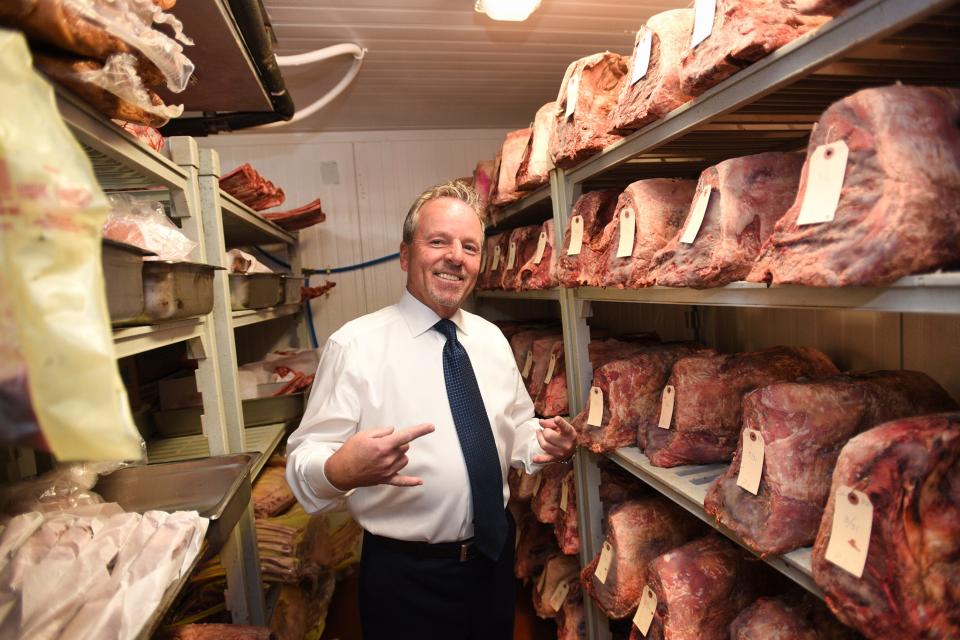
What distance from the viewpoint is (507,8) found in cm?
236

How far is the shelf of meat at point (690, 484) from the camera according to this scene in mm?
1236

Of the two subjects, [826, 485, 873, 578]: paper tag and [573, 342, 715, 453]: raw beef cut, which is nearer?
[826, 485, 873, 578]: paper tag

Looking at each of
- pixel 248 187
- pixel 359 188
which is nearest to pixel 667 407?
pixel 248 187

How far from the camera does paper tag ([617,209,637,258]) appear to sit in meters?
1.76

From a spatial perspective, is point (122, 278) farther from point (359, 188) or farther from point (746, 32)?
point (359, 188)

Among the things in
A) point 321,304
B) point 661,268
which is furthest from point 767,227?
point 321,304

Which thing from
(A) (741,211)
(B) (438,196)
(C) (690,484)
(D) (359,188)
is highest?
(D) (359,188)

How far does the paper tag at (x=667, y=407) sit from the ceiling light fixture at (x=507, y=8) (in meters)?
1.65

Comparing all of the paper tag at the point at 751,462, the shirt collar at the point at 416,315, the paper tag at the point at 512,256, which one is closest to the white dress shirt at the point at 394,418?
the shirt collar at the point at 416,315

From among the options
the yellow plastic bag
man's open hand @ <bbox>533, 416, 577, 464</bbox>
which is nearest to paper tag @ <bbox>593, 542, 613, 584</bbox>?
man's open hand @ <bbox>533, 416, 577, 464</bbox>

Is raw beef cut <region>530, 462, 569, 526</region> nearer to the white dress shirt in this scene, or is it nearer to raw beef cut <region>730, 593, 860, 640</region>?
the white dress shirt

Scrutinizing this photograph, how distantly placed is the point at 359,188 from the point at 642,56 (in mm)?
3081

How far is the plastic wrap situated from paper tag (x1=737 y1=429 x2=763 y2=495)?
1506 mm

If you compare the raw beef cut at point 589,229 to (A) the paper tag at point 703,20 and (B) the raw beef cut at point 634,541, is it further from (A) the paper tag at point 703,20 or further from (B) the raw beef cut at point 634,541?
(B) the raw beef cut at point 634,541
